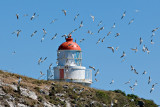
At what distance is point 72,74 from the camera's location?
68.3 metres

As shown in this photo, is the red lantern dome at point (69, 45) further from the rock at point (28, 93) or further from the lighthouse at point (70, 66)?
the rock at point (28, 93)

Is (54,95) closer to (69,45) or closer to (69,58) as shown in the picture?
(69,58)

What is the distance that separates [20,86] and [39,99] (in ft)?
7.89

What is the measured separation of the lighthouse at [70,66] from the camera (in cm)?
6831

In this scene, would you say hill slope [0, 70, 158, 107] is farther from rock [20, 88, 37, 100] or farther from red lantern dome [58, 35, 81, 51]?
red lantern dome [58, 35, 81, 51]

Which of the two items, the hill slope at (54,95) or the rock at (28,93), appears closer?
the hill slope at (54,95)

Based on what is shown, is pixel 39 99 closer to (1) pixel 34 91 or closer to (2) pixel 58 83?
(1) pixel 34 91

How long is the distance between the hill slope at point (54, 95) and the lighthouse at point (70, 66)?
154 cm

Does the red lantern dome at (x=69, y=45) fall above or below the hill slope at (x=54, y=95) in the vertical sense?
above

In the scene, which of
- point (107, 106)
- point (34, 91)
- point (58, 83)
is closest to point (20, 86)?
point (34, 91)

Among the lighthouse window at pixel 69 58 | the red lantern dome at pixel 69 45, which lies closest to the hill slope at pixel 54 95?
the lighthouse window at pixel 69 58

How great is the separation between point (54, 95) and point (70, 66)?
7300 millimetres

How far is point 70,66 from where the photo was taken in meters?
68.2

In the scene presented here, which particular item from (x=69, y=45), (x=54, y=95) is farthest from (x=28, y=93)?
(x=69, y=45)
